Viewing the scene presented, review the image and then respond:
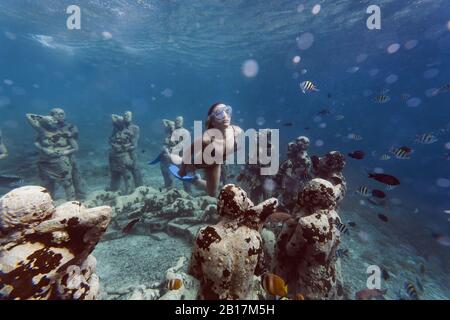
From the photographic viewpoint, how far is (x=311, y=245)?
12.1ft

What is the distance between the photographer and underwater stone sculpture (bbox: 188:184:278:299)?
2.94 metres

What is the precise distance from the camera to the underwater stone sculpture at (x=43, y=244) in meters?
2.29

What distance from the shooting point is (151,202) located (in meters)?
8.80

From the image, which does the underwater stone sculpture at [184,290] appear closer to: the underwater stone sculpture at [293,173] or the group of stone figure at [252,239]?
the group of stone figure at [252,239]

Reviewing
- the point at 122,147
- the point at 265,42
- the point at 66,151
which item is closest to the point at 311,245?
the point at 122,147

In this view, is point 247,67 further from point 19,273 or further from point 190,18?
point 19,273

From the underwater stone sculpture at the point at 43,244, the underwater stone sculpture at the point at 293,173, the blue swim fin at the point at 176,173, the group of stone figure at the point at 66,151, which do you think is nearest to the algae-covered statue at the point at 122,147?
the group of stone figure at the point at 66,151

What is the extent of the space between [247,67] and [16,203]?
2027 inches

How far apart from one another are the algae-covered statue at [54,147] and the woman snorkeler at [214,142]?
703cm

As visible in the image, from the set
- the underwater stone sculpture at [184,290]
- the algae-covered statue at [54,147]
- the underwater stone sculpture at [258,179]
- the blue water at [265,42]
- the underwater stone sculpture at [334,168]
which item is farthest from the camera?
the blue water at [265,42]

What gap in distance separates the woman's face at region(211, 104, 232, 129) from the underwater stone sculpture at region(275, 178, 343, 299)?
1819 mm

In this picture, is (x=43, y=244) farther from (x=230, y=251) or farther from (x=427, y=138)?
(x=427, y=138)

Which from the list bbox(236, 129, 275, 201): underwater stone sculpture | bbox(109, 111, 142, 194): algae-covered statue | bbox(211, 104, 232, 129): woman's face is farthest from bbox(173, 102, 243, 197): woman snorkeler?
bbox(109, 111, 142, 194): algae-covered statue
